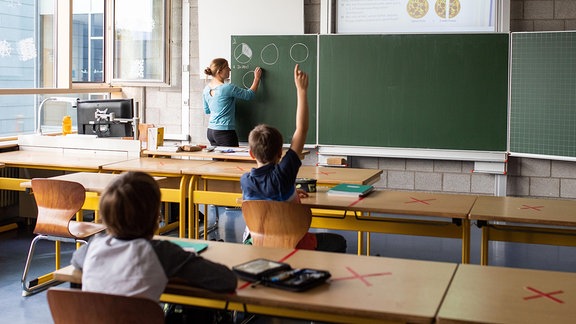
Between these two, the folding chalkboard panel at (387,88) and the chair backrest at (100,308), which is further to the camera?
the folding chalkboard panel at (387,88)

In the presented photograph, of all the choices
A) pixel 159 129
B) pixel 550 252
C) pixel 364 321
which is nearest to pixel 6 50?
pixel 159 129

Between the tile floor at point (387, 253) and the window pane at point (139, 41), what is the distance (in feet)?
7.81

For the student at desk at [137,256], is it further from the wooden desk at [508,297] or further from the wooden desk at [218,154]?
the wooden desk at [218,154]

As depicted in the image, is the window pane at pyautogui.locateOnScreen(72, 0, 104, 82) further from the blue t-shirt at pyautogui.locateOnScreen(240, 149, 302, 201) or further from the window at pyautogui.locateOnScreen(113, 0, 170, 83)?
the blue t-shirt at pyautogui.locateOnScreen(240, 149, 302, 201)

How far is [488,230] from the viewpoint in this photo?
160 inches

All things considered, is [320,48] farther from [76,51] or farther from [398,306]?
[398,306]

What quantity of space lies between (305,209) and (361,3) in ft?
14.4

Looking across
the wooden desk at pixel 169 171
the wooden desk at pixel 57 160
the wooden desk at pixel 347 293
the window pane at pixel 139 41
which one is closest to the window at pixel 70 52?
the window pane at pixel 139 41

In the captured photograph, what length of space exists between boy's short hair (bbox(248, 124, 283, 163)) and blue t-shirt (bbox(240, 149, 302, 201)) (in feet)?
0.14

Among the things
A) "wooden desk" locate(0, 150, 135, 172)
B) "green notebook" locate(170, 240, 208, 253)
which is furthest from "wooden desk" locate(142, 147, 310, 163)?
"green notebook" locate(170, 240, 208, 253)

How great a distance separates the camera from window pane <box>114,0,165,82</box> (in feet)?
27.9

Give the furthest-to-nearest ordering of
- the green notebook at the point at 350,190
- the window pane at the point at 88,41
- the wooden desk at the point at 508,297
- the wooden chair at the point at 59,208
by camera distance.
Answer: the window pane at the point at 88,41 < the wooden chair at the point at 59,208 < the green notebook at the point at 350,190 < the wooden desk at the point at 508,297

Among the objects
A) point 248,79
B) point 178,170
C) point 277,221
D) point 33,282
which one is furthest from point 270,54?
point 277,221

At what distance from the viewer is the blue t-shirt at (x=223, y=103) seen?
291 inches
